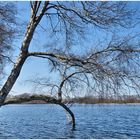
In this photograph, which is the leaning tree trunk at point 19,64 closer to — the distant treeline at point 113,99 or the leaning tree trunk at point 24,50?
the leaning tree trunk at point 24,50

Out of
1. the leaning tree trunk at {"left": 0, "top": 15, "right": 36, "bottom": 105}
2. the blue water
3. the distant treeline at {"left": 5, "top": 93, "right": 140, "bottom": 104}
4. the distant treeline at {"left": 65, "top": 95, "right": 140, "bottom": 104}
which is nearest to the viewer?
the distant treeline at {"left": 65, "top": 95, "right": 140, "bottom": 104}

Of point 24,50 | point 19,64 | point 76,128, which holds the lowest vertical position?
point 76,128

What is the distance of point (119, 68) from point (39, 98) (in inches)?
183

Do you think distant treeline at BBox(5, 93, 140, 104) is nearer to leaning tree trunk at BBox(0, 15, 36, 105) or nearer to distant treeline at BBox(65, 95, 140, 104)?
distant treeline at BBox(65, 95, 140, 104)

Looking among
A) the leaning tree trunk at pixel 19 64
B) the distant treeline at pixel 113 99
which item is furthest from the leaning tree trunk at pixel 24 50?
the distant treeline at pixel 113 99

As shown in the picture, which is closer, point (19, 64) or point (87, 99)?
point (87, 99)

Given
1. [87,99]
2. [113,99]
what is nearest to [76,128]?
[87,99]

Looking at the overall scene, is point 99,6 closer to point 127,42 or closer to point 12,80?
point 127,42

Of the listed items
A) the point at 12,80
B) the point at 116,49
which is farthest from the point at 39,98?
the point at 116,49

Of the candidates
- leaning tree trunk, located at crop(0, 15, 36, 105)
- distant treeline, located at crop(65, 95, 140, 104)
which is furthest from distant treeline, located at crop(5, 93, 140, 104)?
leaning tree trunk, located at crop(0, 15, 36, 105)

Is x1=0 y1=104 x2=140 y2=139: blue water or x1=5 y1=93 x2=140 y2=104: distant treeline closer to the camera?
x1=5 y1=93 x2=140 y2=104: distant treeline

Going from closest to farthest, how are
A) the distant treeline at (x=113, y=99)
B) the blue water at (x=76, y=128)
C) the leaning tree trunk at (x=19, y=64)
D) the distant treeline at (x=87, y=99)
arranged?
the distant treeline at (x=113, y=99), the distant treeline at (x=87, y=99), the leaning tree trunk at (x=19, y=64), the blue water at (x=76, y=128)

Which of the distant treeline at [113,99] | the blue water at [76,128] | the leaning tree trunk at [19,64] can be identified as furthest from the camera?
the blue water at [76,128]

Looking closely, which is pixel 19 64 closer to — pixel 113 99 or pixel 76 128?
pixel 113 99
